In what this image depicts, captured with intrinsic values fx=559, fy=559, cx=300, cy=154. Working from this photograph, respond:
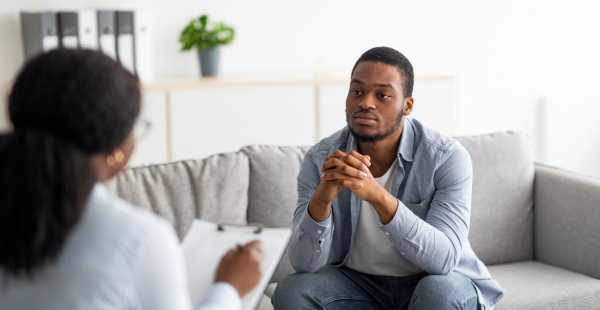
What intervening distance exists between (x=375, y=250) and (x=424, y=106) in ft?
5.80

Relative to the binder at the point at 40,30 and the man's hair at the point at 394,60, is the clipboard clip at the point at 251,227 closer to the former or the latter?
the man's hair at the point at 394,60

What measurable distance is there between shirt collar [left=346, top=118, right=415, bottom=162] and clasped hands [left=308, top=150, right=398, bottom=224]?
0.70 ft

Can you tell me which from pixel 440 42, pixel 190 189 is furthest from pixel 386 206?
pixel 440 42

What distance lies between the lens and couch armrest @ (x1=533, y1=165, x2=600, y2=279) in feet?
6.27

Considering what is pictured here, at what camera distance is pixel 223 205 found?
6.14ft

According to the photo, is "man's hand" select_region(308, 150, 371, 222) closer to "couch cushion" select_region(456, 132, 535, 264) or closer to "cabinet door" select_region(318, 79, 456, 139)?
"couch cushion" select_region(456, 132, 535, 264)

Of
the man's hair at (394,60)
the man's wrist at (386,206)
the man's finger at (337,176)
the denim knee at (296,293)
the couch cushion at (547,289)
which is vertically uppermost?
the man's hair at (394,60)

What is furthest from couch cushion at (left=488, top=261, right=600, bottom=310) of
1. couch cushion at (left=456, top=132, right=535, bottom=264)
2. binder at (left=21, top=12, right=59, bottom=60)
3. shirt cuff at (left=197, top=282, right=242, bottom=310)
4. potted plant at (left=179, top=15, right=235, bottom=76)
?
binder at (left=21, top=12, right=59, bottom=60)

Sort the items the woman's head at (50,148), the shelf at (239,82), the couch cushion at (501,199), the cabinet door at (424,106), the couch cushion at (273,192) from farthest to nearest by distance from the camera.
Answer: the cabinet door at (424,106) < the shelf at (239,82) < the couch cushion at (501,199) < the couch cushion at (273,192) < the woman's head at (50,148)

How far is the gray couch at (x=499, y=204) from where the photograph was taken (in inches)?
71.9

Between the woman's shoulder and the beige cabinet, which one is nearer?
the woman's shoulder

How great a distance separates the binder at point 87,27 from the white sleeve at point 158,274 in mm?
2239

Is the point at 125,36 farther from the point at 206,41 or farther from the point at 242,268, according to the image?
the point at 242,268

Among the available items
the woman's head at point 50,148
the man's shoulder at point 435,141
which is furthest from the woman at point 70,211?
the man's shoulder at point 435,141
